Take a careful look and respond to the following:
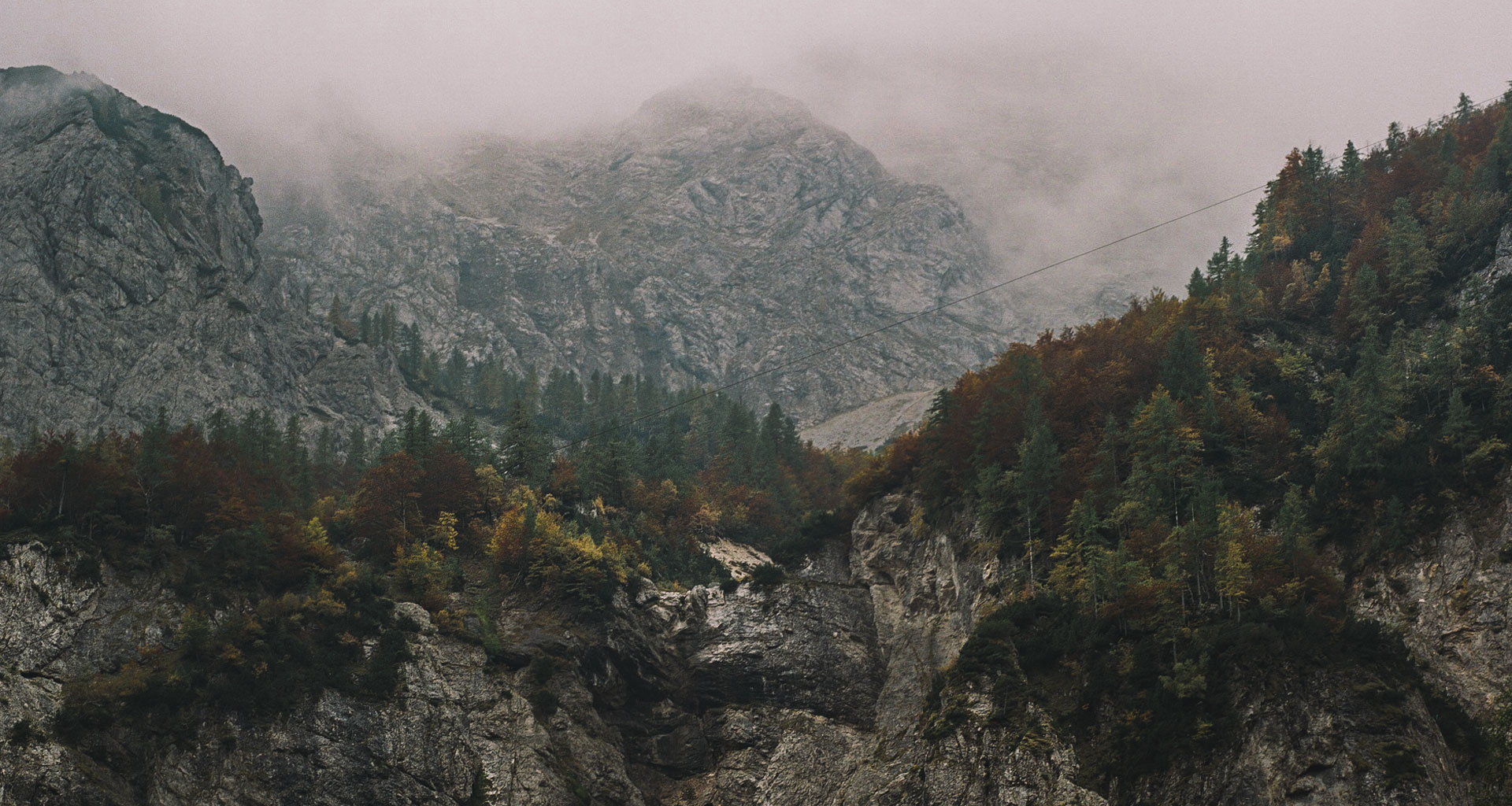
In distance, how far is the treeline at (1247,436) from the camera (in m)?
63.2

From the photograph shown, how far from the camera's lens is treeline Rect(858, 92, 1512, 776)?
63.2m

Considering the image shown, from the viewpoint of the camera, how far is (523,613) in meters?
91.4

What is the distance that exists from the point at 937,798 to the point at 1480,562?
2917cm

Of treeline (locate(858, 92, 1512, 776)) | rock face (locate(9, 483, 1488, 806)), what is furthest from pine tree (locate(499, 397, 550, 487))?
treeline (locate(858, 92, 1512, 776))

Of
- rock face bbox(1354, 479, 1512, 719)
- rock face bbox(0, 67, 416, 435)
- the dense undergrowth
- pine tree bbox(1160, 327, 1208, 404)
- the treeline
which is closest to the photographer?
rock face bbox(1354, 479, 1512, 719)

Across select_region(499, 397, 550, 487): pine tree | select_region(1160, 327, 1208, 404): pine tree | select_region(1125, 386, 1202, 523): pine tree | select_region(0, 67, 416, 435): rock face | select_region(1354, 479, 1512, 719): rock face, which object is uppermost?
select_region(0, 67, 416, 435): rock face

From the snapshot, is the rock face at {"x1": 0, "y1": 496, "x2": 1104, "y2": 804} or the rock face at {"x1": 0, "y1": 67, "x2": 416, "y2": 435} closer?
the rock face at {"x1": 0, "y1": 496, "x2": 1104, "y2": 804}

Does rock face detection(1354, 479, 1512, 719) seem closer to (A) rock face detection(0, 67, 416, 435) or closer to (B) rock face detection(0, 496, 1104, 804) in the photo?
(B) rock face detection(0, 496, 1104, 804)

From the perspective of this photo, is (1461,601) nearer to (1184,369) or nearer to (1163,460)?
(1163,460)

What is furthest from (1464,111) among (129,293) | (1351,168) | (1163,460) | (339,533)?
(129,293)

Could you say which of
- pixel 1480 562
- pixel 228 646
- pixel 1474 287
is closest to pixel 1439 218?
pixel 1474 287

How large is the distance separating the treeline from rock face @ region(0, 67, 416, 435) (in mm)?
91693

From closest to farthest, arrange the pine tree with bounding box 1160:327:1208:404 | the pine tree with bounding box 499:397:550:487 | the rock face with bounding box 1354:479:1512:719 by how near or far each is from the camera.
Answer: the rock face with bounding box 1354:479:1512:719
the pine tree with bounding box 1160:327:1208:404
the pine tree with bounding box 499:397:550:487

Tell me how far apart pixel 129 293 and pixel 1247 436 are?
132 meters
